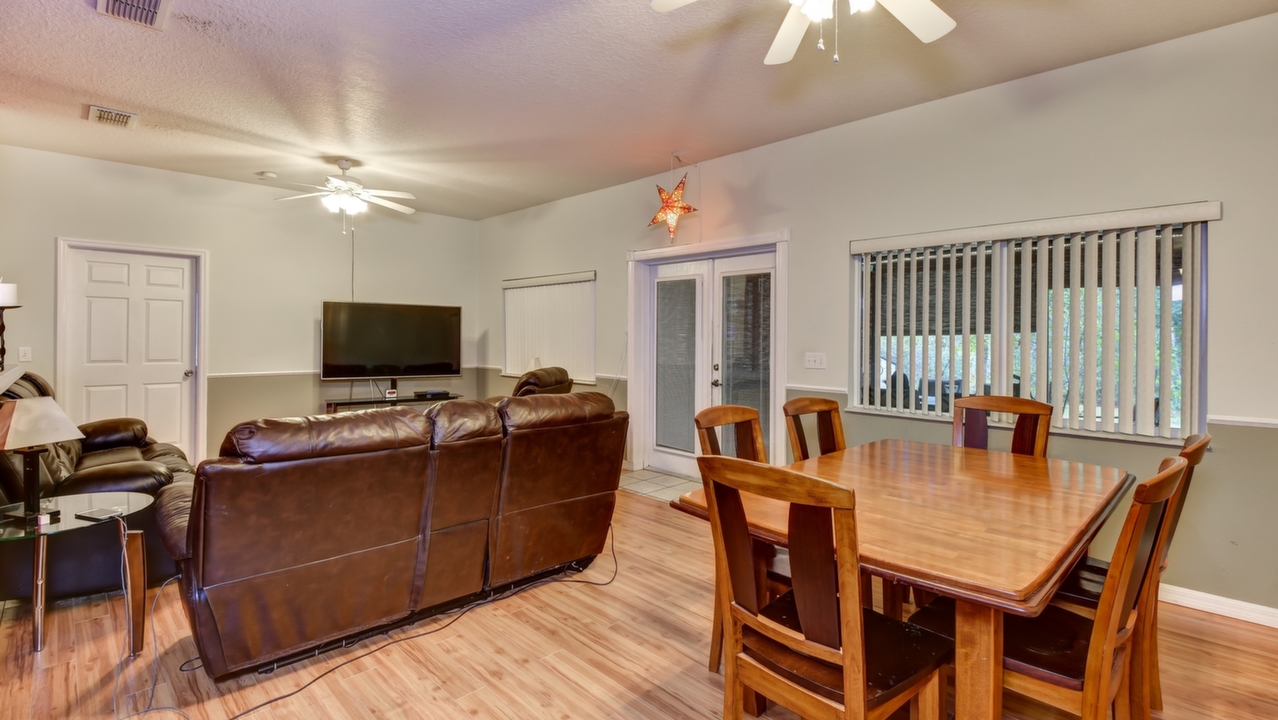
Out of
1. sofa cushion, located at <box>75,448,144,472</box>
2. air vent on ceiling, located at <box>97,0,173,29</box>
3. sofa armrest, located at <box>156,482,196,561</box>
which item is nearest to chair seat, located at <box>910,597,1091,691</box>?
sofa armrest, located at <box>156,482,196,561</box>

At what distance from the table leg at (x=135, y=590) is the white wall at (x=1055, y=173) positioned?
11.6ft

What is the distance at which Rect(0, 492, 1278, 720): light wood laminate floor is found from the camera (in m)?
1.95

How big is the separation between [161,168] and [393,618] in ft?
15.5

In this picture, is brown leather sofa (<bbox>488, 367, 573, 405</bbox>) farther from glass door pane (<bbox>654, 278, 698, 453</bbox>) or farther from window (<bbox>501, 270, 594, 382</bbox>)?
glass door pane (<bbox>654, 278, 698, 453</bbox>)

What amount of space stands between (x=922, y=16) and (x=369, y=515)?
2.57m

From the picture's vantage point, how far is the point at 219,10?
2.48 metres

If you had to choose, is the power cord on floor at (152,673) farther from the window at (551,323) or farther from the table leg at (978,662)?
the window at (551,323)

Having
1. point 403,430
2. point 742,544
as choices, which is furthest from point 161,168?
point 742,544

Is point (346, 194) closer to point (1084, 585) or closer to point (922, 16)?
point (922, 16)

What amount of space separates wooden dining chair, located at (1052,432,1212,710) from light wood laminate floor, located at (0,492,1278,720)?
27 cm

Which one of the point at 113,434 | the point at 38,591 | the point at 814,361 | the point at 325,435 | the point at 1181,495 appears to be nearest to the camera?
the point at 1181,495

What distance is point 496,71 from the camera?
3029 mm

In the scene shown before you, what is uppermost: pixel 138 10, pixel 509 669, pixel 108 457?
pixel 138 10

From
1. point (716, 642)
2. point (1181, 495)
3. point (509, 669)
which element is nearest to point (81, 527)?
point (509, 669)
